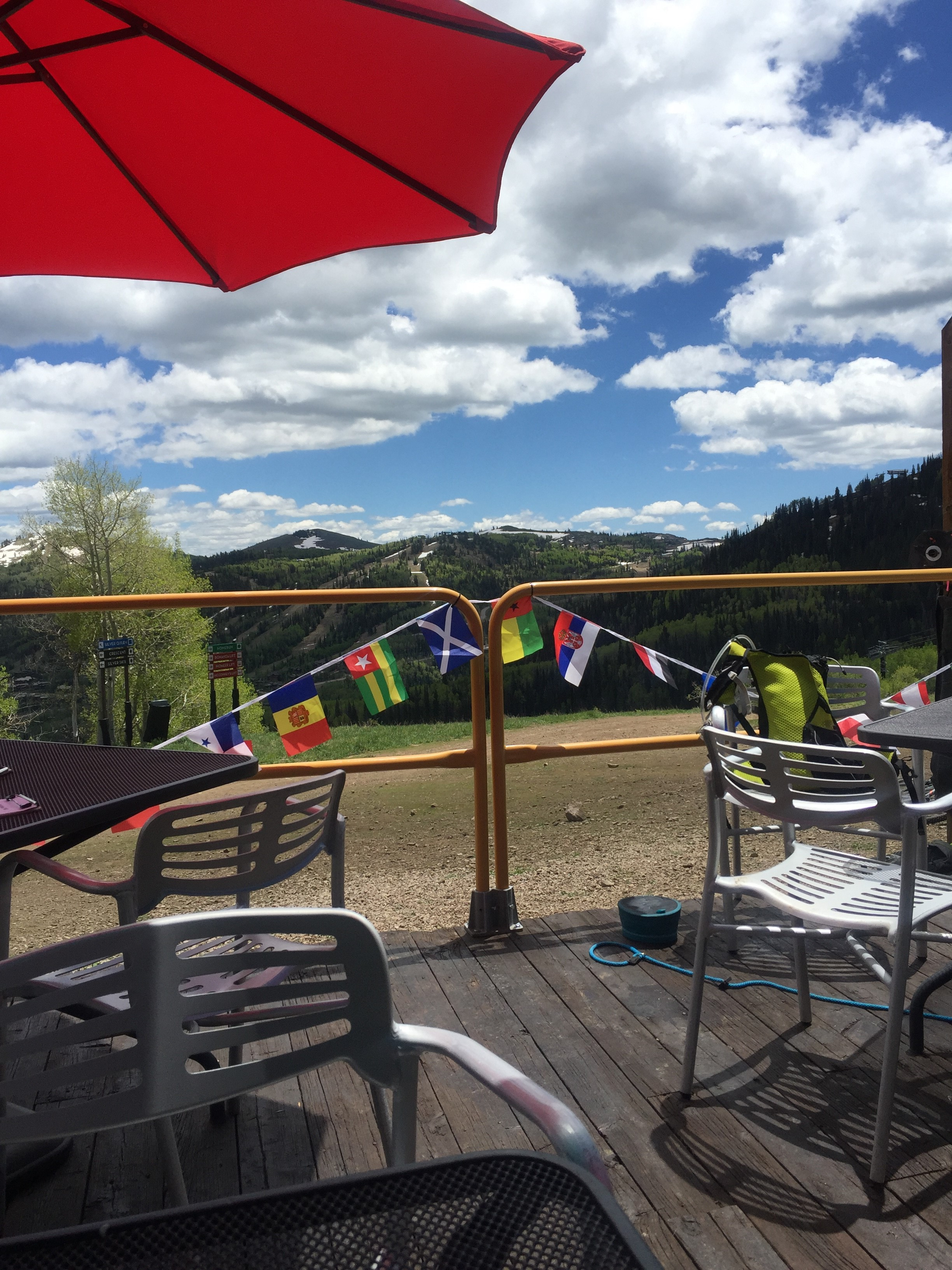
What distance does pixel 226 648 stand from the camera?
11.7 ft

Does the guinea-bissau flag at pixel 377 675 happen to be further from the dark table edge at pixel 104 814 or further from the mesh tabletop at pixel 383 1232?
the mesh tabletop at pixel 383 1232

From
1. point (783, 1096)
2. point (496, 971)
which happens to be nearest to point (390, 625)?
point (496, 971)

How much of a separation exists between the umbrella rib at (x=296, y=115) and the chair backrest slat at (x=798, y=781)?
56.2 inches

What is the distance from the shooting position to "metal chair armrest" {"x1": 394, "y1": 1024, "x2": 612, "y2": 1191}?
79cm

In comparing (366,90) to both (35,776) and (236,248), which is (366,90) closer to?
(236,248)

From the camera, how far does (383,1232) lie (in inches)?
25.8

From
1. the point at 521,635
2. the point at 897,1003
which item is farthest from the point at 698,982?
the point at 521,635

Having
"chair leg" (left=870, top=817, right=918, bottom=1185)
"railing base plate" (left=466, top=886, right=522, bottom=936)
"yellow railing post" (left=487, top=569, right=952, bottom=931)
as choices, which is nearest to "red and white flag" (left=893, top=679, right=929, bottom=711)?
"yellow railing post" (left=487, top=569, right=952, bottom=931)

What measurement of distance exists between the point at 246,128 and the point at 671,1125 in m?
2.48

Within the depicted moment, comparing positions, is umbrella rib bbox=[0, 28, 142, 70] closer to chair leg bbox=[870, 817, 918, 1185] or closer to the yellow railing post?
the yellow railing post

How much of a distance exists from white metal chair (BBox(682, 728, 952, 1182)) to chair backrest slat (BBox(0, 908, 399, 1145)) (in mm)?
1078

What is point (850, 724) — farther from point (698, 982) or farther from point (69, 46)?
point (69, 46)

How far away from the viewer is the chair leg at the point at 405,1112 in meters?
0.99

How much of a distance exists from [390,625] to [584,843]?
259 centimetres
